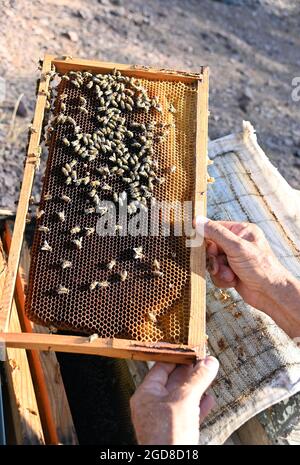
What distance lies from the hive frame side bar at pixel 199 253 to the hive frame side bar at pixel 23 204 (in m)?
1.09

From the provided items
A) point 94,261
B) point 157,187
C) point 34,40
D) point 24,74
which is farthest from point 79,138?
point 34,40

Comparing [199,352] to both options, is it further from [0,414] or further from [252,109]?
[252,109]

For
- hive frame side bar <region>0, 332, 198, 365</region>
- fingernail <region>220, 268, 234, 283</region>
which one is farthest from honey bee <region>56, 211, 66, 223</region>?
fingernail <region>220, 268, 234, 283</region>

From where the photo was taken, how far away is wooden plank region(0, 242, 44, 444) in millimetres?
3428

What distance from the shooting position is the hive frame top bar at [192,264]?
3.15 meters

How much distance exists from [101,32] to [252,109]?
238cm

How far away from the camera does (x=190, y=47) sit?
802 centimetres

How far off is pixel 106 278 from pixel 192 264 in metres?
0.56

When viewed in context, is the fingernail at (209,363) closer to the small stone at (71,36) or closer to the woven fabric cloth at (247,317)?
the woven fabric cloth at (247,317)

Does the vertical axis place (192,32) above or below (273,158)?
above

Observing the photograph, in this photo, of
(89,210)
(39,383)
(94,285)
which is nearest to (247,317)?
(94,285)

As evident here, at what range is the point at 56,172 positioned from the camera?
3.81 meters

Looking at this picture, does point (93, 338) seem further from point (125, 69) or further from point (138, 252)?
point (125, 69)

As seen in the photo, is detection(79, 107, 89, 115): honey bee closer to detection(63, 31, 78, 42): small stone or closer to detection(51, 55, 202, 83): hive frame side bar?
detection(51, 55, 202, 83): hive frame side bar
